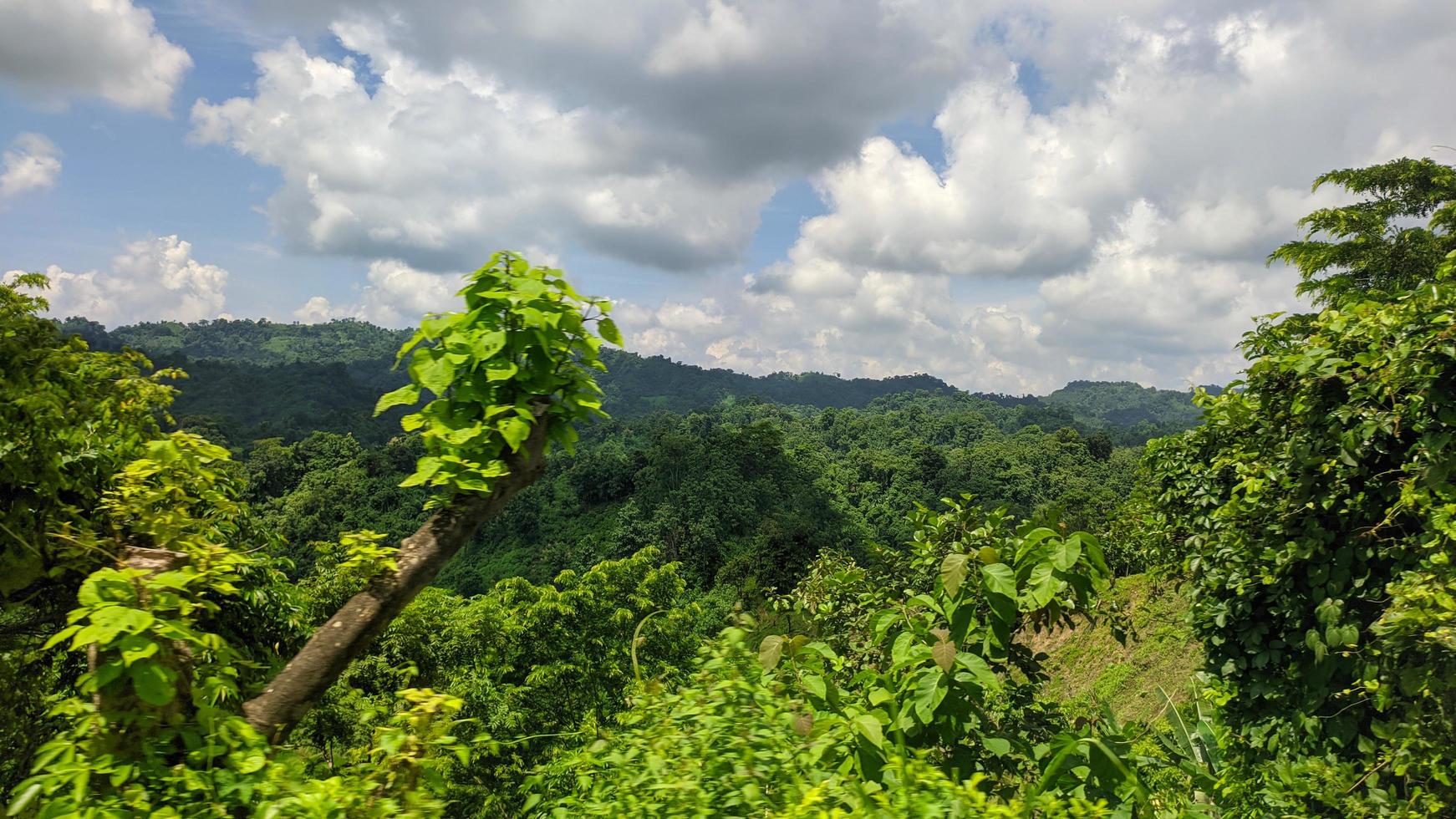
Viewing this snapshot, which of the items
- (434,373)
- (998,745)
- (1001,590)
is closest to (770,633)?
(998,745)

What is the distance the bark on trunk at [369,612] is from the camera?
1.79 m

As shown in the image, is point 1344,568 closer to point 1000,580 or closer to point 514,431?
point 1000,580

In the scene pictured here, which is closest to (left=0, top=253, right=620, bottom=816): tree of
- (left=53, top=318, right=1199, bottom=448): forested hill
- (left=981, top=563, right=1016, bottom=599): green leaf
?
(left=981, top=563, right=1016, bottom=599): green leaf

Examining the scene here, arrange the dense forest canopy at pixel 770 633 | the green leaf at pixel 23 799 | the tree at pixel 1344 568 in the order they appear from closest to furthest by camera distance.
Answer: the green leaf at pixel 23 799
the dense forest canopy at pixel 770 633
the tree at pixel 1344 568

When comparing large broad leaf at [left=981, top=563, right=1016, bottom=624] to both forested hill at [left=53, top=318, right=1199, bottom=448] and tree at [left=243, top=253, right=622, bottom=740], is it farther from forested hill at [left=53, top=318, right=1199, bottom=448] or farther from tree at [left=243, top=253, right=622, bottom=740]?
forested hill at [left=53, top=318, right=1199, bottom=448]

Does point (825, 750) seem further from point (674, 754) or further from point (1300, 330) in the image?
point (1300, 330)

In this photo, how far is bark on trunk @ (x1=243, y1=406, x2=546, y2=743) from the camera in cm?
179

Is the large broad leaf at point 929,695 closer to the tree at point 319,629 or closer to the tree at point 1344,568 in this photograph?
the tree at point 319,629

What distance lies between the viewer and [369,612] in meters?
1.85

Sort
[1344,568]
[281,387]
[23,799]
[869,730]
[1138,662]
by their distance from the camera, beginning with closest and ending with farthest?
[23,799] < [869,730] < [1344,568] < [1138,662] < [281,387]

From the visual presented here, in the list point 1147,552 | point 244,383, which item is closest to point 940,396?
point 244,383

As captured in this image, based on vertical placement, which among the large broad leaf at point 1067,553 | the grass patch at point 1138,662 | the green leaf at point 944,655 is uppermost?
the large broad leaf at point 1067,553

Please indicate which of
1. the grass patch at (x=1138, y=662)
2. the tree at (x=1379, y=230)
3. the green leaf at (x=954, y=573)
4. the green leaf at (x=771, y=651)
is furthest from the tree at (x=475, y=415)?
the tree at (x=1379, y=230)


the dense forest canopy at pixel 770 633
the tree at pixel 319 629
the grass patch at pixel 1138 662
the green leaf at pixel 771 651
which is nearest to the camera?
the tree at pixel 319 629
